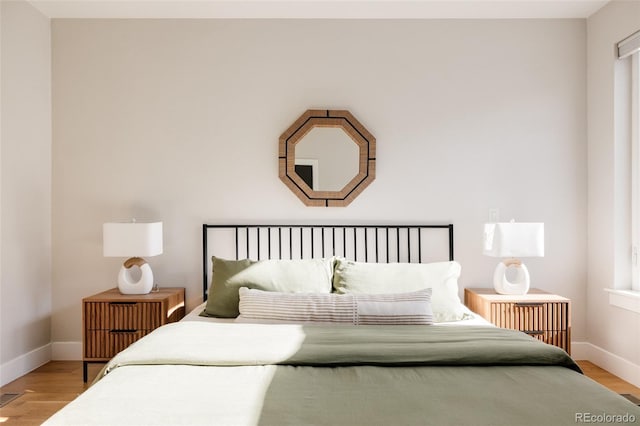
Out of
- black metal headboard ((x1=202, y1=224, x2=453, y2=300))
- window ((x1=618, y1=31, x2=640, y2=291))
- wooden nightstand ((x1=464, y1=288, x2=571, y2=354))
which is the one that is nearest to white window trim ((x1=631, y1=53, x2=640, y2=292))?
window ((x1=618, y1=31, x2=640, y2=291))

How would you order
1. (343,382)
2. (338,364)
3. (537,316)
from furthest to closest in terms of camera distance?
(537,316) → (338,364) → (343,382)

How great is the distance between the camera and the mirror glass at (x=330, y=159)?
3.93 meters

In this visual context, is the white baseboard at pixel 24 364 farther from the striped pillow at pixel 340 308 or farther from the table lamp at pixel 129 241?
the striped pillow at pixel 340 308

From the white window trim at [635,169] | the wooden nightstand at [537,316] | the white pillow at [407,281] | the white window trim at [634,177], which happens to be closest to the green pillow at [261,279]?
the white pillow at [407,281]

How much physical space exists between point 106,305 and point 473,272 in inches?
104

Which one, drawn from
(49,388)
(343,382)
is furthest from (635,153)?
(49,388)

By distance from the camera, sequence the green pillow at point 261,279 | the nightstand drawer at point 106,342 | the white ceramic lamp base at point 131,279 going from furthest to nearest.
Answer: the white ceramic lamp base at point 131,279 < the nightstand drawer at point 106,342 < the green pillow at point 261,279

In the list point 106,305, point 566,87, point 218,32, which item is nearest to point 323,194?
point 218,32

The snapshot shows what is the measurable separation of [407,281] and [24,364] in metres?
2.68

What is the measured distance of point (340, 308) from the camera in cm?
293

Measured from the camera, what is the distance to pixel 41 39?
384 cm

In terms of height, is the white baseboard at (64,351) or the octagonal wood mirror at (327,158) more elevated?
the octagonal wood mirror at (327,158)

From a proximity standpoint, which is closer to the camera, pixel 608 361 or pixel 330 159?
pixel 608 361

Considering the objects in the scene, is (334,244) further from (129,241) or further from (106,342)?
(106,342)
